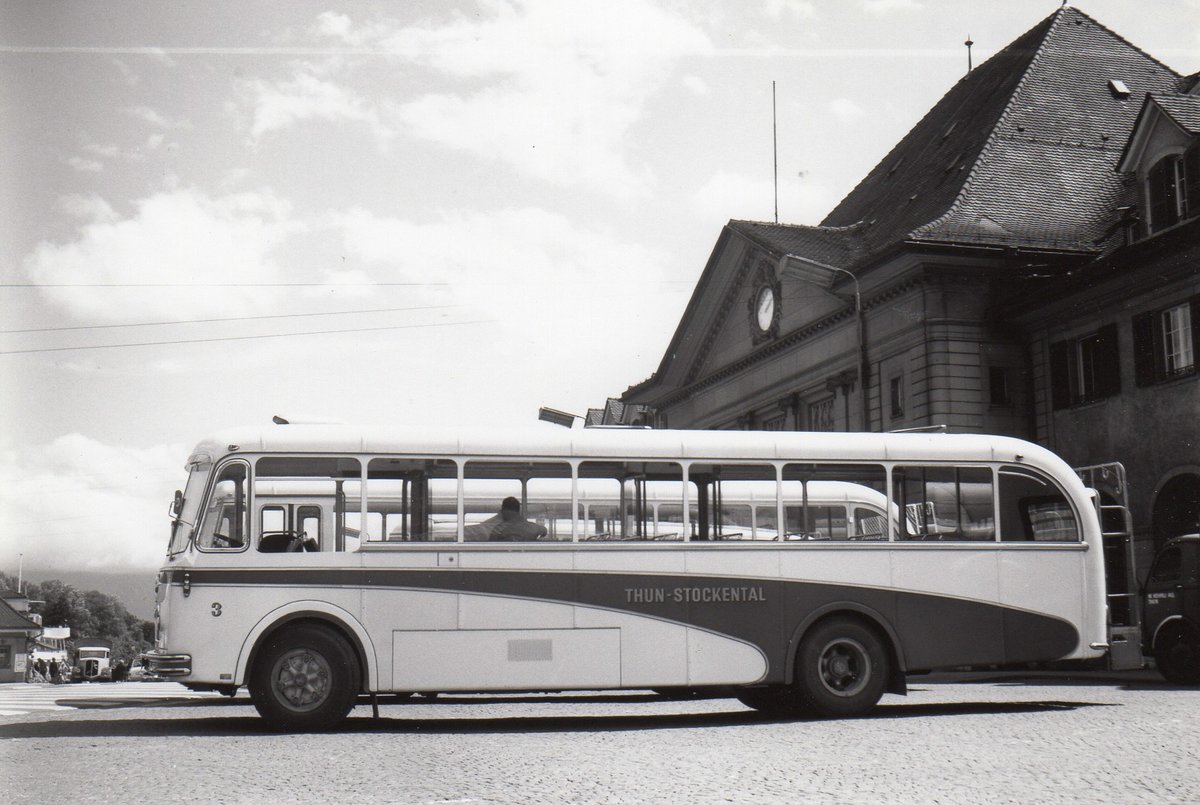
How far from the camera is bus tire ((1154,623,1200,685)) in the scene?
20.4 meters

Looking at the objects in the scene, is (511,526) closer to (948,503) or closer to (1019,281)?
(948,503)

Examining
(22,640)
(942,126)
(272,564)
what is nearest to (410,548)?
(272,564)

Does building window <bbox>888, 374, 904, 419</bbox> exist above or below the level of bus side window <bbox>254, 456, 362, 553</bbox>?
above

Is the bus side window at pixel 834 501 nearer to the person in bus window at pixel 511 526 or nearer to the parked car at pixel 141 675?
the person in bus window at pixel 511 526

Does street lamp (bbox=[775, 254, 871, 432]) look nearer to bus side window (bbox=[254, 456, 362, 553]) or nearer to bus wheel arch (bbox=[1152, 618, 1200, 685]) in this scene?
bus wheel arch (bbox=[1152, 618, 1200, 685])

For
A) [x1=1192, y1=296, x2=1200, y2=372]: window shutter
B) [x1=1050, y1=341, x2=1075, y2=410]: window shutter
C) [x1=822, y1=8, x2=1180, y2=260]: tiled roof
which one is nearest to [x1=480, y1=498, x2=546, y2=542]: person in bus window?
[x1=1192, y1=296, x2=1200, y2=372]: window shutter

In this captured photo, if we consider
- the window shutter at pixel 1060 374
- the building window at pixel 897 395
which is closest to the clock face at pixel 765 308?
the building window at pixel 897 395

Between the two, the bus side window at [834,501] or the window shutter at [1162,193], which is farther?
the window shutter at [1162,193]

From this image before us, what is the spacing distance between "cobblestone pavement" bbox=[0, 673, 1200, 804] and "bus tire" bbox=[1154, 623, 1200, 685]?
3912 millimetres

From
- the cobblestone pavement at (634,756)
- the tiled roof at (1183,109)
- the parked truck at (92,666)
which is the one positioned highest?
the tiled roof at (1183,109)

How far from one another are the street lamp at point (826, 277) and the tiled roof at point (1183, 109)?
8240mm

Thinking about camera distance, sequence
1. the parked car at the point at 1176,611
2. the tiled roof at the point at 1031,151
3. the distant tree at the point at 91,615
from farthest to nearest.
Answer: the distant tree at the point at 91,615
the tiled roof at the point at 1031,151
the parked car at the point at 1176,611

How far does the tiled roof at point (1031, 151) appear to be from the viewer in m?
36.2

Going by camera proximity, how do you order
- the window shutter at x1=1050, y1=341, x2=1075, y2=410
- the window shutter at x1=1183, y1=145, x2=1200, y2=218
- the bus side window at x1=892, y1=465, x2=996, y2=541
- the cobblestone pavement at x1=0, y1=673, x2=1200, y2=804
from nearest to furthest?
the cobblestone pavement at x1=0, y1=673, x2=1200, y2=804 < the bus side window at x1=892, y1=465, x2=996, y2=541 < the window shutter at x1=1183, y1=145, x2=1200, y2=218 < the window shutter at x1=1050, y1=341, x2=1075, y2=410
